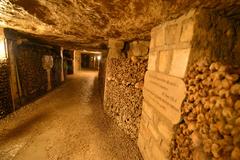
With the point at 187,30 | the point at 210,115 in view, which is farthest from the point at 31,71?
the point at 210,115

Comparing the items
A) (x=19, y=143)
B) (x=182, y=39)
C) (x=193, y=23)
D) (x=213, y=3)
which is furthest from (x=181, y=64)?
(x=19, y=143)

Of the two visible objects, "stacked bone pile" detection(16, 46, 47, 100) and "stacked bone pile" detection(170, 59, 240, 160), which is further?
"stacked bone pile" detection(16, 46, 47, 100)

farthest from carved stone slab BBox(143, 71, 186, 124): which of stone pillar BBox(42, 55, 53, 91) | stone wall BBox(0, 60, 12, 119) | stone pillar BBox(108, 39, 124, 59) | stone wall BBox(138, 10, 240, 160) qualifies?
stone pillar BBox(42, 55, 53, 91)

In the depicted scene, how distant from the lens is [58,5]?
5.83 ft

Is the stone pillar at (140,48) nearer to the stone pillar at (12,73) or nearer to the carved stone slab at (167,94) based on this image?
the carved stone slab at (167,94)

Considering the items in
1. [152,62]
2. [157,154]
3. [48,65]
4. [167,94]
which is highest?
[152,62]

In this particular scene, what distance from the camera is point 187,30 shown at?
4.90 ft

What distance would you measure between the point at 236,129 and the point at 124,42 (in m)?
3.66

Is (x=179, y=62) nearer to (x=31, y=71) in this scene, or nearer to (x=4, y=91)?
(x=4, y=91)

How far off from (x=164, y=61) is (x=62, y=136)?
2812 millimetres

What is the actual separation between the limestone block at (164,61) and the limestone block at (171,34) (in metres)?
0.15

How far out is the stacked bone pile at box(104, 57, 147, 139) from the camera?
9.95 feet

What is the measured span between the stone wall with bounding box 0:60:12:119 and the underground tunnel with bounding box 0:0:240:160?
0.10ft

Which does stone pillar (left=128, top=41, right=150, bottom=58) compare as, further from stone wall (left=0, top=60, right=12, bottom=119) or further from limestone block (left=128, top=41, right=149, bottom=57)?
stone wall (left=0, top=60, right=12, bottom=119)
